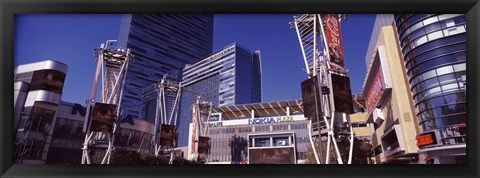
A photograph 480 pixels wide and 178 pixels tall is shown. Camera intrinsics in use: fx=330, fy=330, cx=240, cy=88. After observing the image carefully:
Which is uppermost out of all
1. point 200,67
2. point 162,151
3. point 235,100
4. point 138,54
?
→ point 138,54

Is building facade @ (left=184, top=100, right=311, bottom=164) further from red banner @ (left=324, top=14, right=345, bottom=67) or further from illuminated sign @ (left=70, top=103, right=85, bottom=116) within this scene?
red banner @ (left=324, top=14, right=345, bottom=67)

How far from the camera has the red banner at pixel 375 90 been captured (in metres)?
24.3

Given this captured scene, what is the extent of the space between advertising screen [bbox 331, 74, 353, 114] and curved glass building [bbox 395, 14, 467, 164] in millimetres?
4106

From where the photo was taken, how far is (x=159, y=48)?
72125 millimetres

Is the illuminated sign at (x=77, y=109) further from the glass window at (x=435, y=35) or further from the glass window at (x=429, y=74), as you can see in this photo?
the glass window at (x=435, y=35)

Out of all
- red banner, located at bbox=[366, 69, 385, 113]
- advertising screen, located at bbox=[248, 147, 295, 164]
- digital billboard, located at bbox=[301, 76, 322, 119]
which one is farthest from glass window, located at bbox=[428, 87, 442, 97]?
advertising screen, located at bbox=[248, 147, 295, 164]

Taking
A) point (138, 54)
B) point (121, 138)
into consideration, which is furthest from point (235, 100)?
point (121, 138)

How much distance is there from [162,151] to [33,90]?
1296 cm

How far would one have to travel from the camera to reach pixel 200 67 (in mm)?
63781

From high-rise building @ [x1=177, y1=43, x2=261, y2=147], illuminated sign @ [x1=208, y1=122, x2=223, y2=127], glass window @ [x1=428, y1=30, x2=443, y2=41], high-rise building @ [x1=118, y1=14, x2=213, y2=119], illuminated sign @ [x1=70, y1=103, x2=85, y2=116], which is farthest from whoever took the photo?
Result: high-rise building @ [x1=118, y1=14, x2=213, y2=119]

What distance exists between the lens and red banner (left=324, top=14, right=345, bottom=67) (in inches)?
741

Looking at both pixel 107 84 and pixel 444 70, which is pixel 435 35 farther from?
pixel 107 84

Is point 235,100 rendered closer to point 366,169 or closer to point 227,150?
point 227,150

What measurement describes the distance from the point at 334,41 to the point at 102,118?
14316 millimetres
